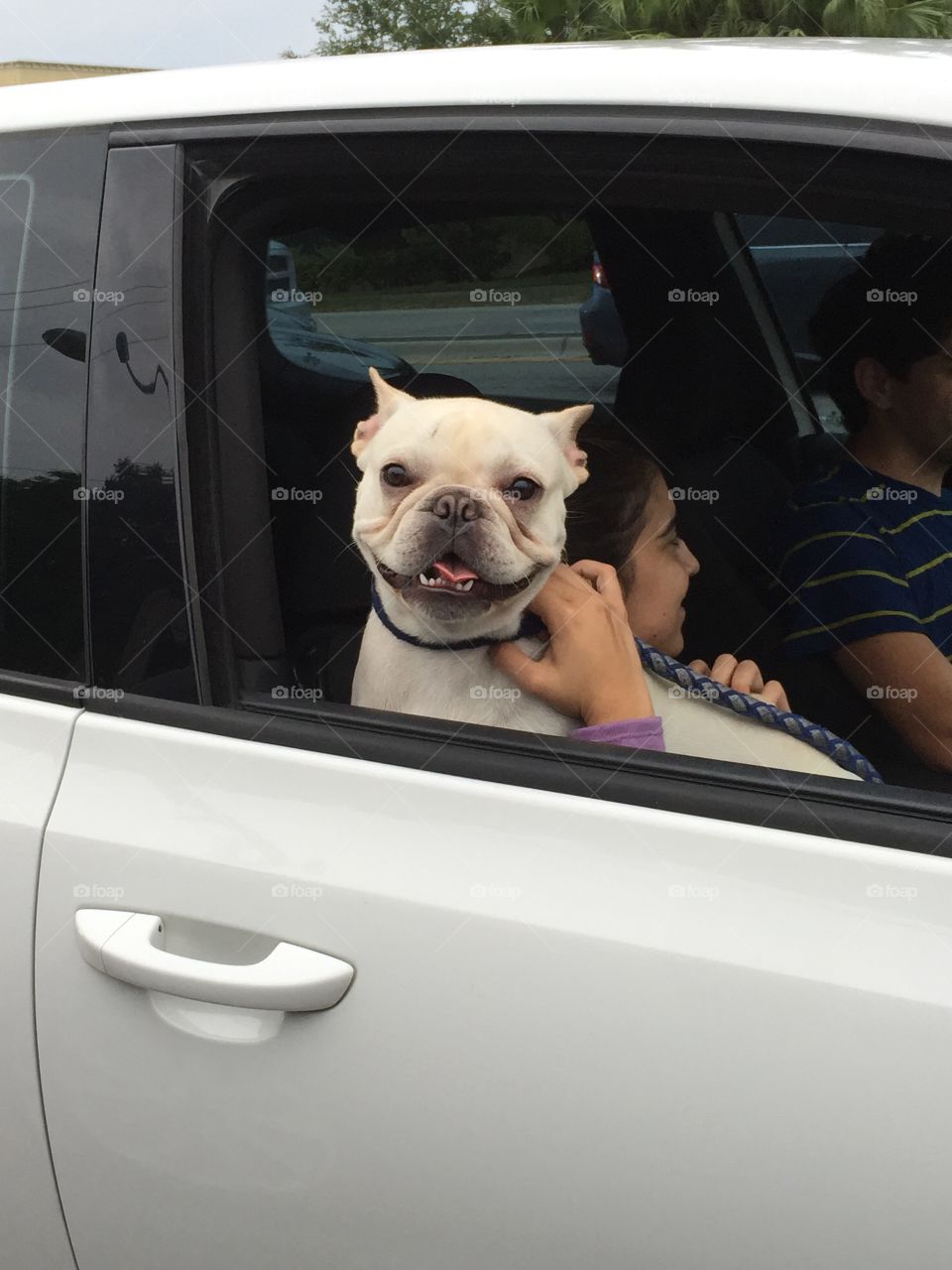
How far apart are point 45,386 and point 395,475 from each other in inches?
16.3

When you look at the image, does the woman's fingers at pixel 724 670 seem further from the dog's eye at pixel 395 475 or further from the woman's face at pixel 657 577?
the dog's eye at pixel 395 475

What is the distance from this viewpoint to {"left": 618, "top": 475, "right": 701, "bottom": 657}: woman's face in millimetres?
Answer: 1907

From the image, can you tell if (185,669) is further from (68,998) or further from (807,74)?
(807,74)

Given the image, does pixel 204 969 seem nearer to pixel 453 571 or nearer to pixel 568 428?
pixel 453 571

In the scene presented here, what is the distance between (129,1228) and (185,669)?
59cm

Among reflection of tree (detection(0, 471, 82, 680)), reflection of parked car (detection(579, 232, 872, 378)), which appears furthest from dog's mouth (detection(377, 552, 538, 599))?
reflection of parked car (detection(579, 232, 872, 378))

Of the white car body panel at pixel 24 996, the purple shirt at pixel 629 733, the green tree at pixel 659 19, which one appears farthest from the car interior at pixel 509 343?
the green tree at pixel 659 19

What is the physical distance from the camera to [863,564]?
204 centimetres

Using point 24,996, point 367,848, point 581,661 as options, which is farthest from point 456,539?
point 24,996

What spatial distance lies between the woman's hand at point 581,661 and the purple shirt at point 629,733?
42 mm

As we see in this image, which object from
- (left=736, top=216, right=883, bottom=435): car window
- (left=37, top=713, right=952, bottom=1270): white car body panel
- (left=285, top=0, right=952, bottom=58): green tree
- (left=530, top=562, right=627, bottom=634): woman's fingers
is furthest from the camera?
(left=285, top=0, right=952, bottom=58): green tree

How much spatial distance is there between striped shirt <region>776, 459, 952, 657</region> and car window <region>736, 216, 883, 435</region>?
0.35 meters

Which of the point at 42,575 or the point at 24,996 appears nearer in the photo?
the point at 24,996

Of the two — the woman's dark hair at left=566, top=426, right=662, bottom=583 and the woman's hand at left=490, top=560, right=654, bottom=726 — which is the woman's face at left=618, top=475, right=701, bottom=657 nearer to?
the woman's dark hair at left=566, top=426, right=662, bottom=583
